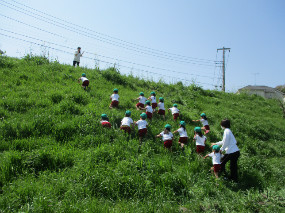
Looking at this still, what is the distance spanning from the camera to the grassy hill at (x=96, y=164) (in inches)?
187

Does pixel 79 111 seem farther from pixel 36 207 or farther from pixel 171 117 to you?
pixel 36 207

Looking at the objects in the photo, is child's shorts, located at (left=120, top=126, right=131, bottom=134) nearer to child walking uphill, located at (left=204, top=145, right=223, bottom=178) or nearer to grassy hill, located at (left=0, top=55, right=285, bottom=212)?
grassy hill, located at (left=0, top=55, right=285, bottom=212)

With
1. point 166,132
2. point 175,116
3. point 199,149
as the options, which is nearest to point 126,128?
point 166,132

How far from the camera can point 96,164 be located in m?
5.87

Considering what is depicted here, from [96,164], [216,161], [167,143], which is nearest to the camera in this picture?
[96,164]

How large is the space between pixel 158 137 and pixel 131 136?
1095 mm

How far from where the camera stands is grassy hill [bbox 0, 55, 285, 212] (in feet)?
15.5

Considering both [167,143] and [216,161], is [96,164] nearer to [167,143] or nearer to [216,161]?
[167,143]

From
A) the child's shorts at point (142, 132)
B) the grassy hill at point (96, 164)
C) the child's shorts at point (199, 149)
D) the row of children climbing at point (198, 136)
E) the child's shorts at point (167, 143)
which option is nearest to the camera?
the grassy hill at point (96, 164)

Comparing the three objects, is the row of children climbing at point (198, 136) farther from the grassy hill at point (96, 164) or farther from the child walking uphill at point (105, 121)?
the grassy hill at point (96, 164)

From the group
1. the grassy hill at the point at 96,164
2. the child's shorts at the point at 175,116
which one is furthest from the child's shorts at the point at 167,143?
the child's shorts at the point at 175,116

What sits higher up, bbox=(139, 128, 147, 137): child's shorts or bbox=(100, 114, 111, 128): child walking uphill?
bbox=(100, 114, 111, 128): child walking uphill

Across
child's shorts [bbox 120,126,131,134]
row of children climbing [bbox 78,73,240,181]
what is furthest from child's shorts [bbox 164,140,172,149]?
child's shorts [bbox 120,126,131,134]

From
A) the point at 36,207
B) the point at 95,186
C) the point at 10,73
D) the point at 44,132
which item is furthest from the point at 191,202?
the point at 10,73
